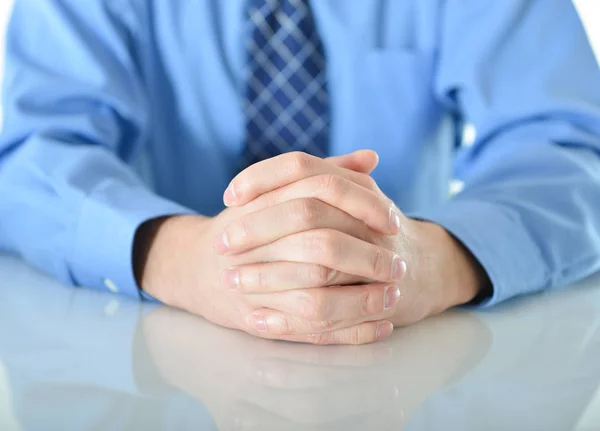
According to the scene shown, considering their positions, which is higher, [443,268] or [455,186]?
[443,268]

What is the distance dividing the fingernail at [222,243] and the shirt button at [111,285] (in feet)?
0.67

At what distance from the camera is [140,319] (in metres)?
0.76

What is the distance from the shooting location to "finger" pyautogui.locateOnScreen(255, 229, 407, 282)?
2.16 feet

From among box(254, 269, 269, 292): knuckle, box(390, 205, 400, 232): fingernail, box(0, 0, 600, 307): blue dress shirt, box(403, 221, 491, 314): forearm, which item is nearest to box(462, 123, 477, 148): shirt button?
box(0, 0, 600, 307): blue dress shirt

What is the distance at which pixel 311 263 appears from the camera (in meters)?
0.67

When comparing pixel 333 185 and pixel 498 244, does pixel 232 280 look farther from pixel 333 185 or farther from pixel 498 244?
pixel 498 244

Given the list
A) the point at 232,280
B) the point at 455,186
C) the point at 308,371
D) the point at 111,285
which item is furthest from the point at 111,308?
the point at 455,186

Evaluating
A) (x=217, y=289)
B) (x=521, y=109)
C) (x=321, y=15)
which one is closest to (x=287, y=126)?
(x=321, y=15)

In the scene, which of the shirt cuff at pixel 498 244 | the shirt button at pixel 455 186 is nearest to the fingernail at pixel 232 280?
the shirt cuff at pixel 498 244

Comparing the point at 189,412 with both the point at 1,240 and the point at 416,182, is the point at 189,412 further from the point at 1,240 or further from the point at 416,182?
the point at 416,182

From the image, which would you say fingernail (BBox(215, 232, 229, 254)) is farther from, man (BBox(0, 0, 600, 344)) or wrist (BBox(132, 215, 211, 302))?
wrist (BBox(132, 215, 211, 302))

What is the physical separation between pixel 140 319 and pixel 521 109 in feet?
2.08

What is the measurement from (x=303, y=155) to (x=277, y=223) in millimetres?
77

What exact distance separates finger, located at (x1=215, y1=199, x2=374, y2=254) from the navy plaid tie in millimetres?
459
